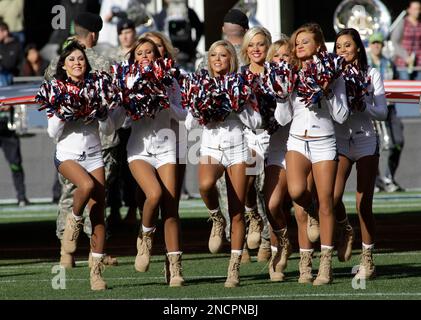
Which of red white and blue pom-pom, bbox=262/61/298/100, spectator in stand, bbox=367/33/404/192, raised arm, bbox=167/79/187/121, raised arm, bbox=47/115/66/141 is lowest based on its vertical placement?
spectator in stand, bbox=367/33/404/192

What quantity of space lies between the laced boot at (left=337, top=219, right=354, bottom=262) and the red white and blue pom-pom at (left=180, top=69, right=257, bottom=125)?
4.81ft

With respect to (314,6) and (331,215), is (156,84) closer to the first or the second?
(331,215)

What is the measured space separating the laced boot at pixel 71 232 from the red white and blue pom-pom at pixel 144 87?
0.93 m

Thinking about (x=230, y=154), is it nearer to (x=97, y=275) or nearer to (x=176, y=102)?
(x=176, y=102)

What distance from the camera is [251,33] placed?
34.3ft

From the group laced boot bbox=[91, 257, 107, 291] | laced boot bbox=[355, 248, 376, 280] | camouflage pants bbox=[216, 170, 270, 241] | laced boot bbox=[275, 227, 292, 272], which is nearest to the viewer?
laced boot bbox=[91, 257, 107, 291]

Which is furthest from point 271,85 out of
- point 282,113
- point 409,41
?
point 409,41

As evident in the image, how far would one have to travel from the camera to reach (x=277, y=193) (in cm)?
1006

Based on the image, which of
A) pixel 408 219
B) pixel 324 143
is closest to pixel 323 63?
pixel 324 143

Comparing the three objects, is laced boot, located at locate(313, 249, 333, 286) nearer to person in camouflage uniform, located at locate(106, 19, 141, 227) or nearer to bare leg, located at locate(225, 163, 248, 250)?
bare leg, located at locate(225, 163, 248, 250)

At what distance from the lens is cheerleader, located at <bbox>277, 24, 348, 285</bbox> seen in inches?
375

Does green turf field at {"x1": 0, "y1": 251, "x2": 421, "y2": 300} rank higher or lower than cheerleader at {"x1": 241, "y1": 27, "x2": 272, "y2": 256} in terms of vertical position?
lower
